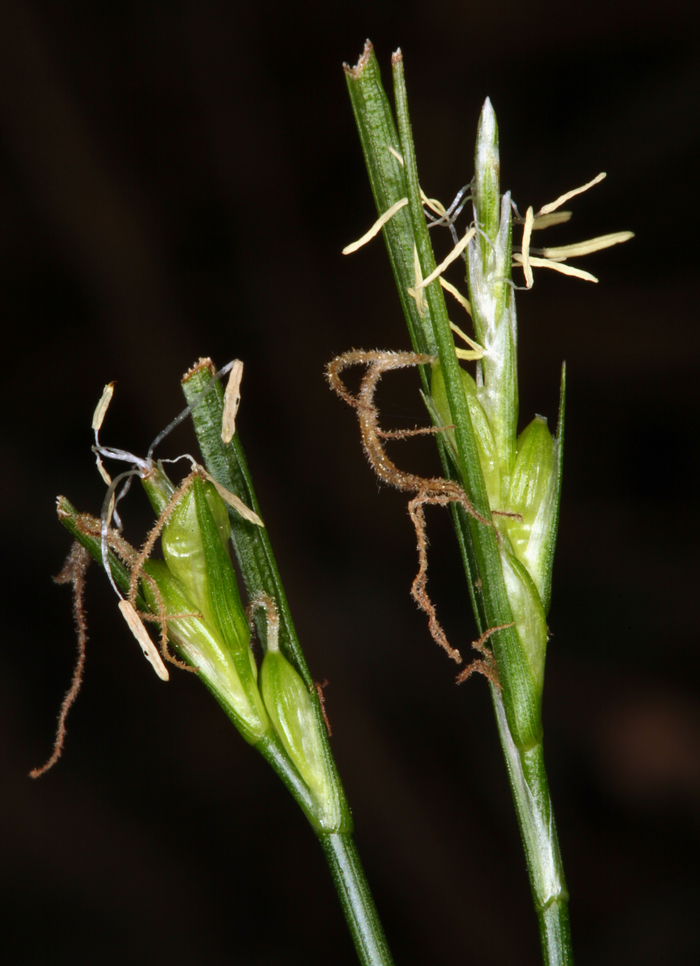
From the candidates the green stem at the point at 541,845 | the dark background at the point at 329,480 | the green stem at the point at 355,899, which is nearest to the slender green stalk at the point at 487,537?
the green stem at the point at 541,845

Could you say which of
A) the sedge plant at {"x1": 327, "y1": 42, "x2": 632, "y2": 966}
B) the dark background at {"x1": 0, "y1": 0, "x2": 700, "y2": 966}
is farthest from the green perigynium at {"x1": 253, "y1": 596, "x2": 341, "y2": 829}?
the dark background at {"x1": 0, "y1": 0, "x2": 700, "y2": 966}

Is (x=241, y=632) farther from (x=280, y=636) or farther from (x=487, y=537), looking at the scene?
(x=487, y=537)

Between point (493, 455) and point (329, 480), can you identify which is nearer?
point (493, 455)

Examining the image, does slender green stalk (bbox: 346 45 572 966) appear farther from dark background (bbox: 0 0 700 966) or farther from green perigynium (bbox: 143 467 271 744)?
dark background (bbox: 0 0 700 966)

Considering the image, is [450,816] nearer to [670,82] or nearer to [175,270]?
[175,270]

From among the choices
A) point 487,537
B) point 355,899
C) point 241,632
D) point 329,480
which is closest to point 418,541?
point 487,537
